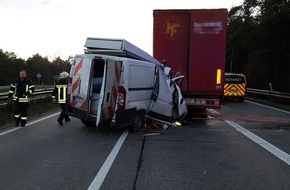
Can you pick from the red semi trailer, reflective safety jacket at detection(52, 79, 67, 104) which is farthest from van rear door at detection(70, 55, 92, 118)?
the red semi trailer

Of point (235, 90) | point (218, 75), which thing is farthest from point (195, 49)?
point (235, 90)

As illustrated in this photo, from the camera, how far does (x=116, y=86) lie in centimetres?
968

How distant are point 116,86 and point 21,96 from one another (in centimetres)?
342

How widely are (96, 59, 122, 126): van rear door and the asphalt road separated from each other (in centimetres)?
64

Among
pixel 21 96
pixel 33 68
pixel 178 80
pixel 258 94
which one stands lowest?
pixel 33 68

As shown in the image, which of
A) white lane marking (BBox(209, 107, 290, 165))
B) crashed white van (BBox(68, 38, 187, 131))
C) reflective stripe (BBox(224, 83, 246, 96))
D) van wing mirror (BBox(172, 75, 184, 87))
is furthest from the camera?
reflective stripe (BBox(224, 83, 246, 96))

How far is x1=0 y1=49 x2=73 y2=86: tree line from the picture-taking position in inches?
4281

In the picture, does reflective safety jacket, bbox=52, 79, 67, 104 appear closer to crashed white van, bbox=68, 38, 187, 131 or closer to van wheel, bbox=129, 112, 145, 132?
crashed white van, bbox=68, 38, 187, 131

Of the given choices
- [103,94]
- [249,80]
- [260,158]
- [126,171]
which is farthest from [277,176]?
[249,80]

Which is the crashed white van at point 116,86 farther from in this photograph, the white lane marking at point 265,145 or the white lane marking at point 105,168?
the white lane marking at point 265,145

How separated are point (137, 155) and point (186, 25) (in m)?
6.58

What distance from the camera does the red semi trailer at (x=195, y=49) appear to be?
12.8 metres

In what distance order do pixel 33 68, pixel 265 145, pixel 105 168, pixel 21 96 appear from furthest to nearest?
pixel 33 68, pixel 21 96, pixel 265 145, pixel 105 168

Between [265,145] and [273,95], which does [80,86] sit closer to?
[265,145]
